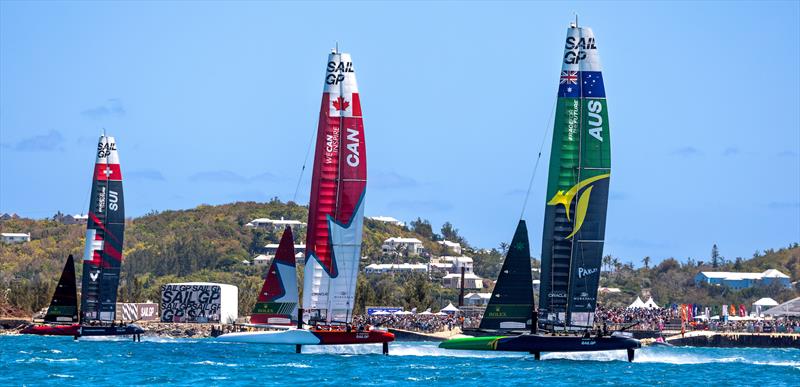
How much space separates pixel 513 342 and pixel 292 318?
35.4 feet

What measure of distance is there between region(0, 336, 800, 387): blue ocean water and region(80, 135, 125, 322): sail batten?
7970mm

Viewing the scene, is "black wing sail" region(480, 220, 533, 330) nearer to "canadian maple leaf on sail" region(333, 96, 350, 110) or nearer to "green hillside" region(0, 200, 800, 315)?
"canadian maple leaf on sail" region(333, 96, 350, 110)

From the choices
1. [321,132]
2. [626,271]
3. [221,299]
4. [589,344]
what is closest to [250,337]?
[321,132]

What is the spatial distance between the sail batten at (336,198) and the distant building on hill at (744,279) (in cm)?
10472

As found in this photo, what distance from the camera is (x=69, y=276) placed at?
7700 cm

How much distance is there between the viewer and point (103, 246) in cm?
7450

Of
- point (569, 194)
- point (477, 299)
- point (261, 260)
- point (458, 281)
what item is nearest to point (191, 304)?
point (477, 299)

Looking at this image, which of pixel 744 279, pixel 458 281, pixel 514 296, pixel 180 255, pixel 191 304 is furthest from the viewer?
pixel 180 255

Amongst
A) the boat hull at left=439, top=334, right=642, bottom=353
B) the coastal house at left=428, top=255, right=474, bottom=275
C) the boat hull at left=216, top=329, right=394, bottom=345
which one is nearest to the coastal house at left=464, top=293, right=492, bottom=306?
the coastal house at left=428, top=255, right=474, bottom=275

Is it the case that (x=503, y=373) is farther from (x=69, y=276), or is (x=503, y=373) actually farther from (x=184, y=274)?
(x=184, y=274)

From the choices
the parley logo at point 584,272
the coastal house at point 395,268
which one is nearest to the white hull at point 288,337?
the parley logo at point 584,272

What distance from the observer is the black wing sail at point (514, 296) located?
51219mm

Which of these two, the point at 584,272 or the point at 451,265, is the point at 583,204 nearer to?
the point at 584,272

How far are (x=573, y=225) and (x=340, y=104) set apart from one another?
445 inches
